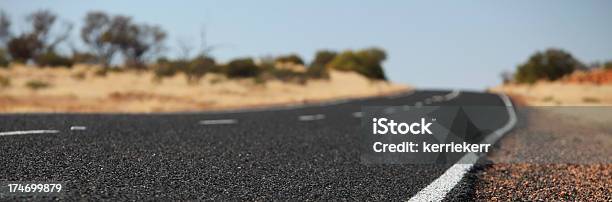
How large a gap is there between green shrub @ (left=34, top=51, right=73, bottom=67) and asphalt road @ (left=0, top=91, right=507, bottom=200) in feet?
180

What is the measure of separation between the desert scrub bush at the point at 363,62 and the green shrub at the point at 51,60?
106ft

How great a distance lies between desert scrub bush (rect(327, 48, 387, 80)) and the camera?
76375mm

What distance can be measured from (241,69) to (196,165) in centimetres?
4901

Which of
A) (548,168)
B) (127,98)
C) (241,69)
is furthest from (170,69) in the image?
(548,168)

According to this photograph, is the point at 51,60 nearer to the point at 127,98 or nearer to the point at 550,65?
the point at 127,98

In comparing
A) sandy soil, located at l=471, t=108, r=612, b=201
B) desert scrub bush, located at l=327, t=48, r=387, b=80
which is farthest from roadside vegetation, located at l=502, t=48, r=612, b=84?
sandy soil, located at l=471, t=108, r=612, b=201

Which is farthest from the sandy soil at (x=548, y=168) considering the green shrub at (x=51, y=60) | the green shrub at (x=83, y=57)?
the green shrub at (x=83, y=57)

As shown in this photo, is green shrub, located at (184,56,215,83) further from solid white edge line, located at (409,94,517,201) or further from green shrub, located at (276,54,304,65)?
green shrub, located at (276,54,304,65)

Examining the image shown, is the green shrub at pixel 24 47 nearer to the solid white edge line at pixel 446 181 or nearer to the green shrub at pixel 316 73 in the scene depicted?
the green shrub at pixel 316 73

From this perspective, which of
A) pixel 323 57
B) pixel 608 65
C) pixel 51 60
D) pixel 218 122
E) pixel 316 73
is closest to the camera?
pixel 218 122

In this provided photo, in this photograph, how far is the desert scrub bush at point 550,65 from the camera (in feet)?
231

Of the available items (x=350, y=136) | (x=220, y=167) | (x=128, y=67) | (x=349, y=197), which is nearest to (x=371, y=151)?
(x=350, y=136)

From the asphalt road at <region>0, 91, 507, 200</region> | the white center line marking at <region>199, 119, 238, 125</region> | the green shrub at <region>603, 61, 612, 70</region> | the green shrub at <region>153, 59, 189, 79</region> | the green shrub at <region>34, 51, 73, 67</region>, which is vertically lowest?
the asphalt road at <region>0, 91, 507, 200</region>

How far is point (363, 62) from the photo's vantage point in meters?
79.0
